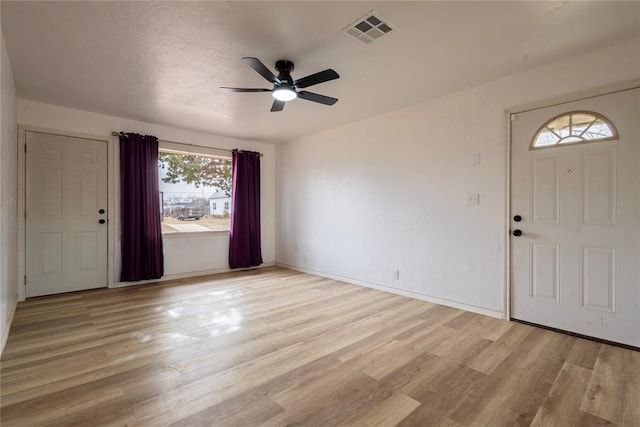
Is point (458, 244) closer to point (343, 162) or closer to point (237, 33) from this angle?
point (343, 162)

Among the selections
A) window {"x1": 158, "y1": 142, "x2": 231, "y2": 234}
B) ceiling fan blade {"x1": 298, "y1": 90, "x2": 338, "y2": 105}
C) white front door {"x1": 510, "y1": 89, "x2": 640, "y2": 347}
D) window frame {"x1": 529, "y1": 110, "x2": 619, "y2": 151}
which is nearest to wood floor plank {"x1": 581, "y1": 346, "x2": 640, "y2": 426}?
white front door {"x1": 510, "y1": 89, "x2": 640, "y2": 347}

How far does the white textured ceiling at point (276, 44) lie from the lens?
2.16 metres

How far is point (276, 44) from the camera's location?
257 cm

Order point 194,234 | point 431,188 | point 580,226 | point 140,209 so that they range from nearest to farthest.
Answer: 1. point 580,226
2. point 431,188
3. point 140,209
4. point 194,234

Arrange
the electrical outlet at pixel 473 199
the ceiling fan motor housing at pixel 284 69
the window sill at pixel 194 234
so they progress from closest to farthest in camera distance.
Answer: the ceiling fan motor housing at pixel 284 69
the electrical outlet at pixel 473 199
the window sill at pixel 194 234

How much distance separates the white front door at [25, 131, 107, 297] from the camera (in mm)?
4027

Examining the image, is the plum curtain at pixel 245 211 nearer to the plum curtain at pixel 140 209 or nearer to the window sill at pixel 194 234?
the window sill at pixel 194 234

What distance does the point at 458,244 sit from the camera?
361 cm

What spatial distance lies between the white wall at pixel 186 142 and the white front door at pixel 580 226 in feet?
14.8

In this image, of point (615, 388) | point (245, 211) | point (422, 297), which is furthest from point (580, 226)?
point (245, 211)

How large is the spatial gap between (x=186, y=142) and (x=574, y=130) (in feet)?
17.7

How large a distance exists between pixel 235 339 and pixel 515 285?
9.65ft

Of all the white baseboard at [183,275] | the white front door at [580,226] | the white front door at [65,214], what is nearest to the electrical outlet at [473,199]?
the white front door at [580,226]

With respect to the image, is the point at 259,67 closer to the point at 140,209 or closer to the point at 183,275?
the point at 140,209
